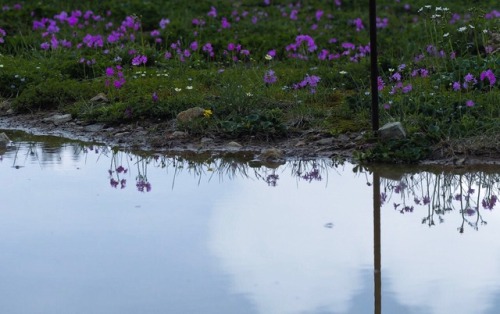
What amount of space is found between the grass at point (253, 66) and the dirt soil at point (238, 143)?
4.1 inches

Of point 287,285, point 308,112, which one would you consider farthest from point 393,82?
point 287,285

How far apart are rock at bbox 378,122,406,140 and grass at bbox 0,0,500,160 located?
0.09 m

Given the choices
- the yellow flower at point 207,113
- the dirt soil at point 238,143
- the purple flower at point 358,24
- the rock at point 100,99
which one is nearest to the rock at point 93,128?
the dirt soil at point 238,143

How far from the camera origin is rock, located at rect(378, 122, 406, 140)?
7004 millimetres

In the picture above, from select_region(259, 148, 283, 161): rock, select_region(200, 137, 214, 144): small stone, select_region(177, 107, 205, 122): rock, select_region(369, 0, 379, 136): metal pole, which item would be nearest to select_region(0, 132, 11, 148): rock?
select_region(177, 107, 205, 122): rock

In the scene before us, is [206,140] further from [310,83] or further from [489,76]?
[489,76]

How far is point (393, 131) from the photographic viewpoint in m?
7.02

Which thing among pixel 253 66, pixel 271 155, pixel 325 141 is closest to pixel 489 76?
pixel 325 141

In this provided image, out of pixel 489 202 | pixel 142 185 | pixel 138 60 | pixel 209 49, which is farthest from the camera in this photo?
pixel 209 49

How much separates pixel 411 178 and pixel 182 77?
3.56 meters

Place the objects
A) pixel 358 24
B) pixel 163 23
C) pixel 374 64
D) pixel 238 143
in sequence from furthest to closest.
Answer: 1. pixel 358 24
2. pixel 163 23
3. pixel 238 143
4. pixel 374 64

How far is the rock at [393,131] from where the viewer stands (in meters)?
7.00

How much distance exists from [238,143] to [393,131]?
116 centimetres

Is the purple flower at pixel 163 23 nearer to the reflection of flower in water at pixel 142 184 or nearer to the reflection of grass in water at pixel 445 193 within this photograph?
the reflection of flower in water at pixel 142 184
